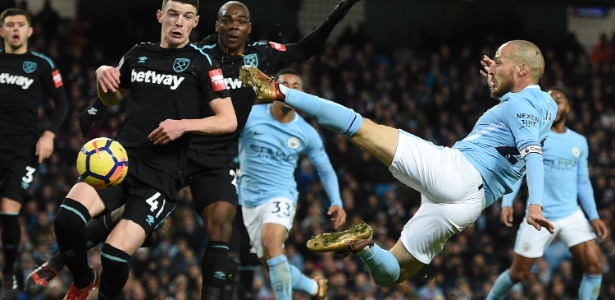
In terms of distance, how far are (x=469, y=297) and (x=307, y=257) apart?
8.73ft

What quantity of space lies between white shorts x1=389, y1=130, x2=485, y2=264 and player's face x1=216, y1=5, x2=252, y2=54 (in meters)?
2.19

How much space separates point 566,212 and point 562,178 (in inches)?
14.6

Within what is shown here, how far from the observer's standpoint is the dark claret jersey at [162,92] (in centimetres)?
696

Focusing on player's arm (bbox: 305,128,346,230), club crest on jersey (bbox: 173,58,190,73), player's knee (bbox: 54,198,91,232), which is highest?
club crest on jersey (bbox: 173,58,190,73)

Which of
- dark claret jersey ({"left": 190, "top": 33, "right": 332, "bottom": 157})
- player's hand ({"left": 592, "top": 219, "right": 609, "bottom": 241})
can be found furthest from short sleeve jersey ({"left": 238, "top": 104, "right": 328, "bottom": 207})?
player's hand ({"left": 592, "top": 219, "right": 609, "bottom": 241})

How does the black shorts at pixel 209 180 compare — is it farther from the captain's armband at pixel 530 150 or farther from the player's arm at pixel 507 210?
the player's arm at pixel 507 210

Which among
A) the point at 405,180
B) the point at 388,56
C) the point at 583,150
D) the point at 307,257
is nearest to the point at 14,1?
the point at 307,257

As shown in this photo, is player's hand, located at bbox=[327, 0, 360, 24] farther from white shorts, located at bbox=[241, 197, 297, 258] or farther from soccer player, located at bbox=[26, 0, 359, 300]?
white shorts, located at bbox=[241, 197, 297, 258]

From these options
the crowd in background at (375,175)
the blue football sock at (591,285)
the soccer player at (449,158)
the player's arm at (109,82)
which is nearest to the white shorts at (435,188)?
the soccer player at (449,158)

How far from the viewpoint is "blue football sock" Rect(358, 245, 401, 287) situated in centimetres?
695

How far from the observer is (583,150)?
10250 mm

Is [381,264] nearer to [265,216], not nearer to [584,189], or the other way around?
[265,216]

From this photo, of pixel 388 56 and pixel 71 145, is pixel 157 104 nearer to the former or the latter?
pixel 71 145

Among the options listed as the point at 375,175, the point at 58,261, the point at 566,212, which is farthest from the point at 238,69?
the point at 375,175
